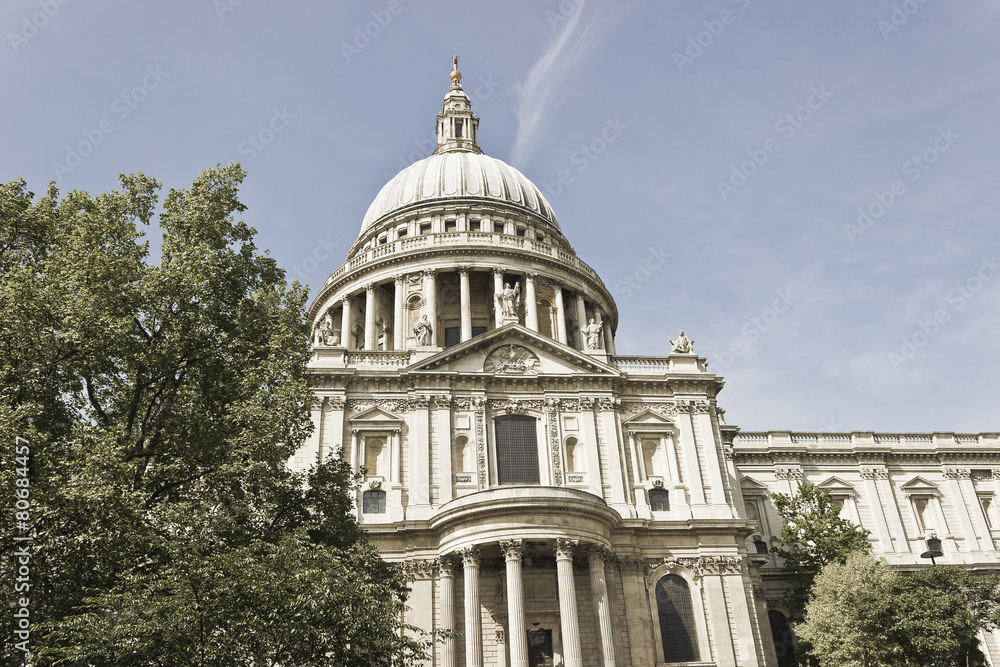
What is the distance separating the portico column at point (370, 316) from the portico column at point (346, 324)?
133 cm

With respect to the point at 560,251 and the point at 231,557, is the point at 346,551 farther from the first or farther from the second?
the point at 560,251

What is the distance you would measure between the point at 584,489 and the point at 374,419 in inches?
389

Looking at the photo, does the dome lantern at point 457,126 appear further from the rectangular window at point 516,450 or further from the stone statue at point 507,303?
the rectangular window at point 516,450

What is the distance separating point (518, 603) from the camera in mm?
28156

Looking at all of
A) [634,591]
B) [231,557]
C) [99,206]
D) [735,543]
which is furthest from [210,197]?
[735,543]

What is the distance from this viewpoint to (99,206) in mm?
18172

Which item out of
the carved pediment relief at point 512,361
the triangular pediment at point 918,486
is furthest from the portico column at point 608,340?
the triangular pediment at point 918,486

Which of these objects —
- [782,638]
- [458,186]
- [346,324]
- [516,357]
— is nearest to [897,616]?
[782,638]

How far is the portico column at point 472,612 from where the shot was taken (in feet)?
91.5

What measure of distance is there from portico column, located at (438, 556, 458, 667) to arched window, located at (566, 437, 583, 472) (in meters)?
7.23

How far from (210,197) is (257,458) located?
6.85 m

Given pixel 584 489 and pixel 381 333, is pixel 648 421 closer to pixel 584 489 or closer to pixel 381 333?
pixel 584 489

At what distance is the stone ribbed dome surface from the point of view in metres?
57.7

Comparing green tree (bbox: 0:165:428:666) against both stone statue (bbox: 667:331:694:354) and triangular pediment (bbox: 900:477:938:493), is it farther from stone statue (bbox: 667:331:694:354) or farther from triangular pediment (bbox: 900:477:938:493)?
triangular pediment (bbox: 900:477:938:493)
